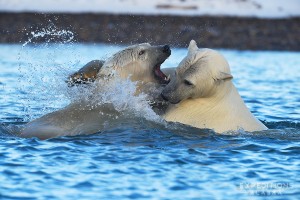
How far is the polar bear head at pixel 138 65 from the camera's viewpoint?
10664 millimetres

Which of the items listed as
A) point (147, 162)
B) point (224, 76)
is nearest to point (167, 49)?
point (224, 76)

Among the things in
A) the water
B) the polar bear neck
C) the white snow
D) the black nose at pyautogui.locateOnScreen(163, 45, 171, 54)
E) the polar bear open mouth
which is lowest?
the water

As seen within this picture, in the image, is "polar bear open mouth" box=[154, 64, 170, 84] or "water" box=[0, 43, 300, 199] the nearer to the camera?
"water" box=[0, 43, 300, 199]

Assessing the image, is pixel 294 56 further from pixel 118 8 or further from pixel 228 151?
pixel 228 151

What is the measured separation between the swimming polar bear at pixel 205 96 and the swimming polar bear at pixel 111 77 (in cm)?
47

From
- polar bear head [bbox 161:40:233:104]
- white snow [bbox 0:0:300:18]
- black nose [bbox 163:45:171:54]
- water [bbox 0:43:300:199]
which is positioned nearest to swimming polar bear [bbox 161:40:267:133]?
polar bear head [bbox 161:40:233:104]

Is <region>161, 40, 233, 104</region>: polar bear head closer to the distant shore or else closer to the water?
the water

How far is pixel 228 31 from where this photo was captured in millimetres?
30906

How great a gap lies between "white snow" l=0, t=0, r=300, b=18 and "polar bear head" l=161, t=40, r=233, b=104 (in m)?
24.1


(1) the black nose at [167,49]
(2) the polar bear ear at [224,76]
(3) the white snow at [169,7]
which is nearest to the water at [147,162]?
(2) the polar bear ear at [224,76]

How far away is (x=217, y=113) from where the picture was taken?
10359 millimetres

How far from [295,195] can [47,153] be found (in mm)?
2772

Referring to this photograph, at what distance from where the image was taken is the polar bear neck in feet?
33.9

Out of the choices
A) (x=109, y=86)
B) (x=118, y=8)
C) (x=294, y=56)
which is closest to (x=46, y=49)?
(x=294, y=56)
